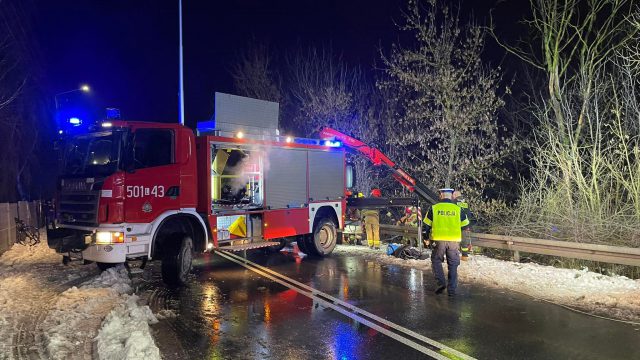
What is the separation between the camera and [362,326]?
6188mm

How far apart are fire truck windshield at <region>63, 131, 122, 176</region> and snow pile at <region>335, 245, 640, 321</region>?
20.8 feet

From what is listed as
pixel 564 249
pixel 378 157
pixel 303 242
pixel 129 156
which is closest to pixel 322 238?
pixel 303 242

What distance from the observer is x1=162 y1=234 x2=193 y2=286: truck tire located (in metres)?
8.65

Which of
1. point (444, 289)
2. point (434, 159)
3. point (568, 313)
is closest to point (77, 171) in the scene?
point (444, 289)

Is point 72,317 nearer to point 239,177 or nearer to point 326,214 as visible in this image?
point 239,177

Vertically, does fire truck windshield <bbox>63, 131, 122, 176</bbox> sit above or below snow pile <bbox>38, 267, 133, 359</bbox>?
above

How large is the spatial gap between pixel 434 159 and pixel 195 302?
986 centimetres

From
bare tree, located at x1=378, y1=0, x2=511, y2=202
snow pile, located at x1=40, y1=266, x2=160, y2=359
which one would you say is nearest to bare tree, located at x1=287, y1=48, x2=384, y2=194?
bare tree, located at x1=378, y1=0, x2=511, y2=202

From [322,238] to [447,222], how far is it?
5163 millimetres

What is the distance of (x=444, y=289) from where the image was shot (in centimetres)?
814

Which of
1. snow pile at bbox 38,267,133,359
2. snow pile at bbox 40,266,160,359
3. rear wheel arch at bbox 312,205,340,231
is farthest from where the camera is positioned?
rear wheel arch at bbox 312,205,340,231

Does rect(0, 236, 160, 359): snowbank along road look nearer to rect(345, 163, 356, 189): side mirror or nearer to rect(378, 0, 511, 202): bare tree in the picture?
rect(345, 163, 356, 189): side mirror

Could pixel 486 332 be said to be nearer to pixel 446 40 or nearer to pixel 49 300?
pixel 49 300

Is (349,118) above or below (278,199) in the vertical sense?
above
